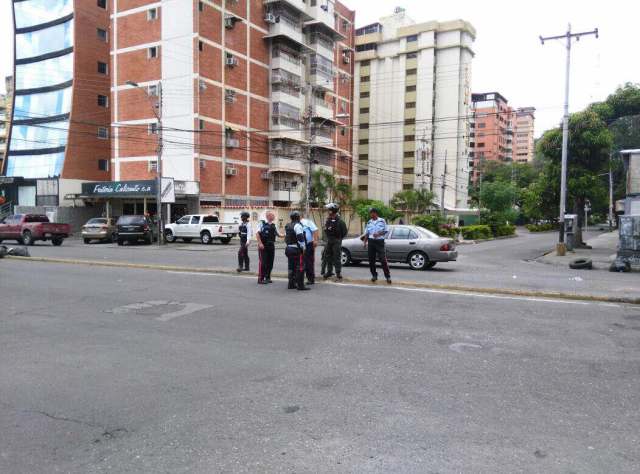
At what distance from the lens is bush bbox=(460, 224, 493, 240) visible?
40625 mm

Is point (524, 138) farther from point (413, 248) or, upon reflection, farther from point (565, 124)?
point (413, 248)

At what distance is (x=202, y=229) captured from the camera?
31547 mm

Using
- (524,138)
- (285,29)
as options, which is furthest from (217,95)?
(524,138)

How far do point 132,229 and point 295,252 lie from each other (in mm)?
21053

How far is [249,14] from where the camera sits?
44969 mm

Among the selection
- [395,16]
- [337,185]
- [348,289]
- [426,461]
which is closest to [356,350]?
[426,461]

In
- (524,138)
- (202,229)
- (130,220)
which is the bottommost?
(202,229)

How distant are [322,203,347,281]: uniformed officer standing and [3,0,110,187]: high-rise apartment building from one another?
1574 inches

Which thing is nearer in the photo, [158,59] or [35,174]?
[158,59]

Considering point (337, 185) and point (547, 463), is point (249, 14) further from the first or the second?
point (547, 463)

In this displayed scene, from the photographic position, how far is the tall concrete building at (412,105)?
74625 mm

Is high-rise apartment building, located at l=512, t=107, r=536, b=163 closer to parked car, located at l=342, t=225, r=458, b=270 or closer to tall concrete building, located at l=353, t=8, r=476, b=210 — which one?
tall concrete building, located at l=353, t=8, r=476, b=210

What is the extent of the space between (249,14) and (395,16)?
4195 cm

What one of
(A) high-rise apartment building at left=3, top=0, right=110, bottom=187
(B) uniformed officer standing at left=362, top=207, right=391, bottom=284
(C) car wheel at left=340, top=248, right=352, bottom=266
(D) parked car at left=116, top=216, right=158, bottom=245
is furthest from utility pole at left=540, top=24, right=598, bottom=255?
(A) high-rise apartment building at left=3, top=0, right=110, bottom=187
